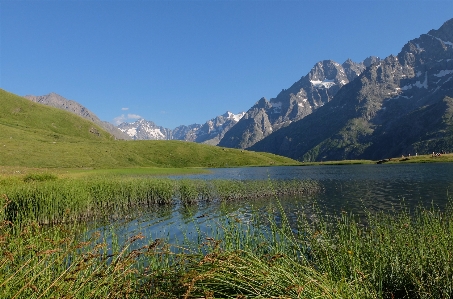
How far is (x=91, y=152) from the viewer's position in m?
130

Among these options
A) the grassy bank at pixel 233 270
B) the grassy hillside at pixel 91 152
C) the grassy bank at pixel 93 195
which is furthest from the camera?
the grassy hillside at pixel 91 152

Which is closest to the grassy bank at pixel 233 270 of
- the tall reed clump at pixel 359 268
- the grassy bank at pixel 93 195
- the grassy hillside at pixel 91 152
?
the tall reed clump at pixel 359 268

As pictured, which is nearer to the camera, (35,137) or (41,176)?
(41,176)

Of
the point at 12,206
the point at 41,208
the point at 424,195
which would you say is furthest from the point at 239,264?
the point at 424,195

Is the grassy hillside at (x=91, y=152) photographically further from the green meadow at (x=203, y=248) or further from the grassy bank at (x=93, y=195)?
the grassy bank at (x=93, y=195)

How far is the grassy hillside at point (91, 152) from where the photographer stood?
354ft

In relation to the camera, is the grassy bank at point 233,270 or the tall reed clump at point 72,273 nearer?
the tall reed clump at point 72,273

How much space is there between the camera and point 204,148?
→ 186 m

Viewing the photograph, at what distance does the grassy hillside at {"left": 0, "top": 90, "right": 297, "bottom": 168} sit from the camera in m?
108

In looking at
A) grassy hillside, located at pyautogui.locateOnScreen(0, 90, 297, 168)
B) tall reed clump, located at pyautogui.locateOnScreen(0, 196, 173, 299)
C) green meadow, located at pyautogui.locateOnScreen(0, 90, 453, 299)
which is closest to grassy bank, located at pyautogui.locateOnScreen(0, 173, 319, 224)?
green meadow, located at pyautogui.locateOnScreen(0, 90, 453, 299)

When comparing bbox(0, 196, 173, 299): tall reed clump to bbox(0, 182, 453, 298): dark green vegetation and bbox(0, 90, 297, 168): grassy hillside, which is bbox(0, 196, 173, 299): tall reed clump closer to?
bbox(0, 182, 453, 298): dark green vegetation

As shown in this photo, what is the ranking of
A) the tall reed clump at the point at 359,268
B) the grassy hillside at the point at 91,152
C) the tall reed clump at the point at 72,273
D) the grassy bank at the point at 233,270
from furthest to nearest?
the grassy hillside at the point at 91,152, the tall reed clump at the point at 359,268, the grassy bank at the point at 233,270, the tall reed clump at the point at 72,273

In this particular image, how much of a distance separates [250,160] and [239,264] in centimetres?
17416

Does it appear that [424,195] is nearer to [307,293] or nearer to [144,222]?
[144,222]
